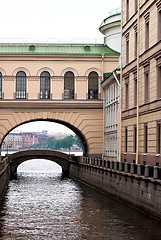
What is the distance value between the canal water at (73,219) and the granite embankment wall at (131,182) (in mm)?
502

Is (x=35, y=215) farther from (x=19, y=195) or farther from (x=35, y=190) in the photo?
(x=35, y=190)

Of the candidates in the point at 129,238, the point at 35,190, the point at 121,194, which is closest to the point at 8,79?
the point at 35,190

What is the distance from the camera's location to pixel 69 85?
51.8 meters

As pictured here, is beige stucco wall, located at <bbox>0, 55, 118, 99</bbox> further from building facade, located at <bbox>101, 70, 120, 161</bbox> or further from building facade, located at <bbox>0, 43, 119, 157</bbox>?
building facade, located at <bbox>101, 70, 120, 161</bbox>

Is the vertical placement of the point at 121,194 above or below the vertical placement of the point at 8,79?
below

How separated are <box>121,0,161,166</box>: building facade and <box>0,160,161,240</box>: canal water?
3.59 m

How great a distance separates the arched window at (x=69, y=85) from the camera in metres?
51.6

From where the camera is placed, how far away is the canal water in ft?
72.3

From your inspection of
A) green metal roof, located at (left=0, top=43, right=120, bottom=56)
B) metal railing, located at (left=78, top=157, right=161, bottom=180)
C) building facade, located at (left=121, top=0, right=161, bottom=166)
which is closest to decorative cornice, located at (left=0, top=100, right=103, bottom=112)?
green metal roof, located at (left=0, top=43, right=120, bottom=56)

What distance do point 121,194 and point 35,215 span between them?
613cm

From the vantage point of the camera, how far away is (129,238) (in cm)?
2117

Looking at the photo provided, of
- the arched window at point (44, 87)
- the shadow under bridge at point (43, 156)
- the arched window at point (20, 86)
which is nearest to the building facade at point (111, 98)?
the arched window at point (44, 87)

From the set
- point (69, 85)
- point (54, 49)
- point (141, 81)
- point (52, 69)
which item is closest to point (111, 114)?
point (69, 85)

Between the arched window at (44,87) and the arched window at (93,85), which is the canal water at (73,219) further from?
the arched window at (93,85)
